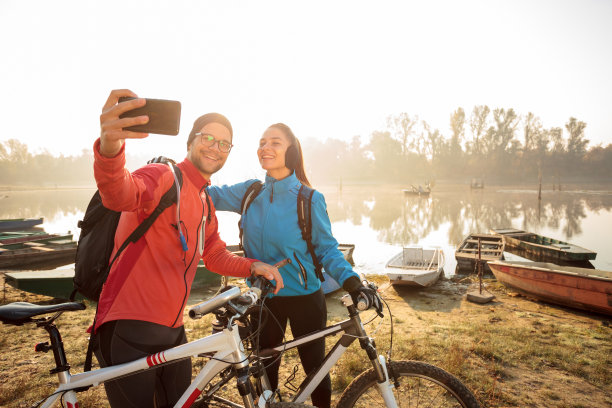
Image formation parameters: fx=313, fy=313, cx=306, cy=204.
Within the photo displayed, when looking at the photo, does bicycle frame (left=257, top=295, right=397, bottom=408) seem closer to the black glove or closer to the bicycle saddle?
the black glove

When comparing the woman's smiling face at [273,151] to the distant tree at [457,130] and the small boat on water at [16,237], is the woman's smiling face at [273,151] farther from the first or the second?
the distant tree at [457,130]

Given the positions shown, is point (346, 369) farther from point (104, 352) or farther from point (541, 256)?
point (541, 256)

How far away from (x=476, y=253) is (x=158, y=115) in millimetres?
16299

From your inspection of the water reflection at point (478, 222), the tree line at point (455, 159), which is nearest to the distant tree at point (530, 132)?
the tree line at point (455, 159)

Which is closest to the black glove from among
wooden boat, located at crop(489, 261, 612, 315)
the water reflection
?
wooden boat, located at crop(489, 261, 612, 315)

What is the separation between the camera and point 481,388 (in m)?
3.98

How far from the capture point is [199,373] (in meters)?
1.65

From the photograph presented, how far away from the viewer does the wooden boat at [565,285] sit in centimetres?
772

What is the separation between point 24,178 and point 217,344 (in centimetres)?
12802

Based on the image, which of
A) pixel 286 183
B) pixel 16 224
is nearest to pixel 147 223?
pixel 286 183

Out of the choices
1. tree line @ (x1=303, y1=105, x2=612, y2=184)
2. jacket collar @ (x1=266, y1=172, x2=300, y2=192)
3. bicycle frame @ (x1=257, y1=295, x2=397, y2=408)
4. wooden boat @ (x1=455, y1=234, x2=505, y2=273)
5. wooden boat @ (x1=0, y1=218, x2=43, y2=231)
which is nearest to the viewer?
bicycle frame @ (x1=257, y1=295, x2=397, y2=408)

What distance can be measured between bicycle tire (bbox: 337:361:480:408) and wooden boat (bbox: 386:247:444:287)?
7904 millimetres

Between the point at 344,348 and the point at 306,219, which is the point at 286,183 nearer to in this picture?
the point at 306,219

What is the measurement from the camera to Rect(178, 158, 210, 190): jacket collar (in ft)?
6.31
